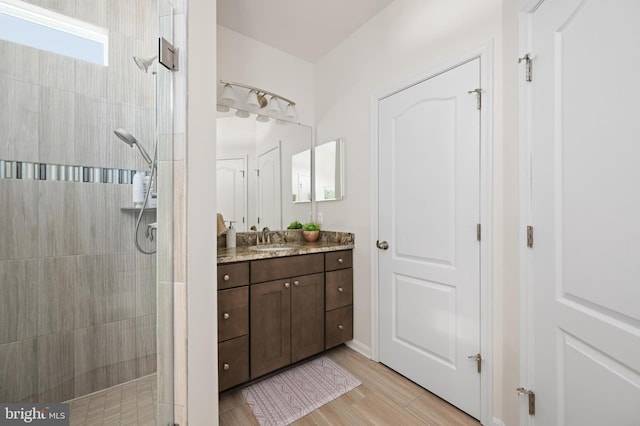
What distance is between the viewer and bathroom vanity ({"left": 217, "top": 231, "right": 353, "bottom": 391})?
1636 mm

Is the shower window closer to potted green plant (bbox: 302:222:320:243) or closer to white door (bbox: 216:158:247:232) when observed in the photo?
white door (bbox: 216:158:247:232)

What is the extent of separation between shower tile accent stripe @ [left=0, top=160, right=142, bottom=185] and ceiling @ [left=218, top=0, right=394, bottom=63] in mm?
1569

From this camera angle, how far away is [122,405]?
43.8 inches

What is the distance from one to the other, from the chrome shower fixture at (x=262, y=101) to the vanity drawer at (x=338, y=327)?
186 centimetres

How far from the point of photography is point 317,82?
2729mm

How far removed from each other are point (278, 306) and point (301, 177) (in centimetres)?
131

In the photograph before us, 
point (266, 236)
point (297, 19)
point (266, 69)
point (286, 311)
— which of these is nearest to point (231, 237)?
point (266, 236)

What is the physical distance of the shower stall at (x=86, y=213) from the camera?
3.38ft

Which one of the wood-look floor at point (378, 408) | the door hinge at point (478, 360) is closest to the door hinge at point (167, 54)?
the wood-look floor at point (378, 408)

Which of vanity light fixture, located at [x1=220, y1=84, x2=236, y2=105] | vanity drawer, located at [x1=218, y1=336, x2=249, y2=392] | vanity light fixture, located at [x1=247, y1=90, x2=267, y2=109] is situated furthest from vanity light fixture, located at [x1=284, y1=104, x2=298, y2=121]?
vanity drawer, located at [x1=218, y1=336, x2=249, y2=392]

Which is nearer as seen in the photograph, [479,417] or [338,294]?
[479,417]

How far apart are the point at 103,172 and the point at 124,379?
96cm

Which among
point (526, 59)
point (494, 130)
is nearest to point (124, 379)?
point (494, 130)

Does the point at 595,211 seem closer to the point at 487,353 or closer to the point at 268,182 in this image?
the point at 487,353
